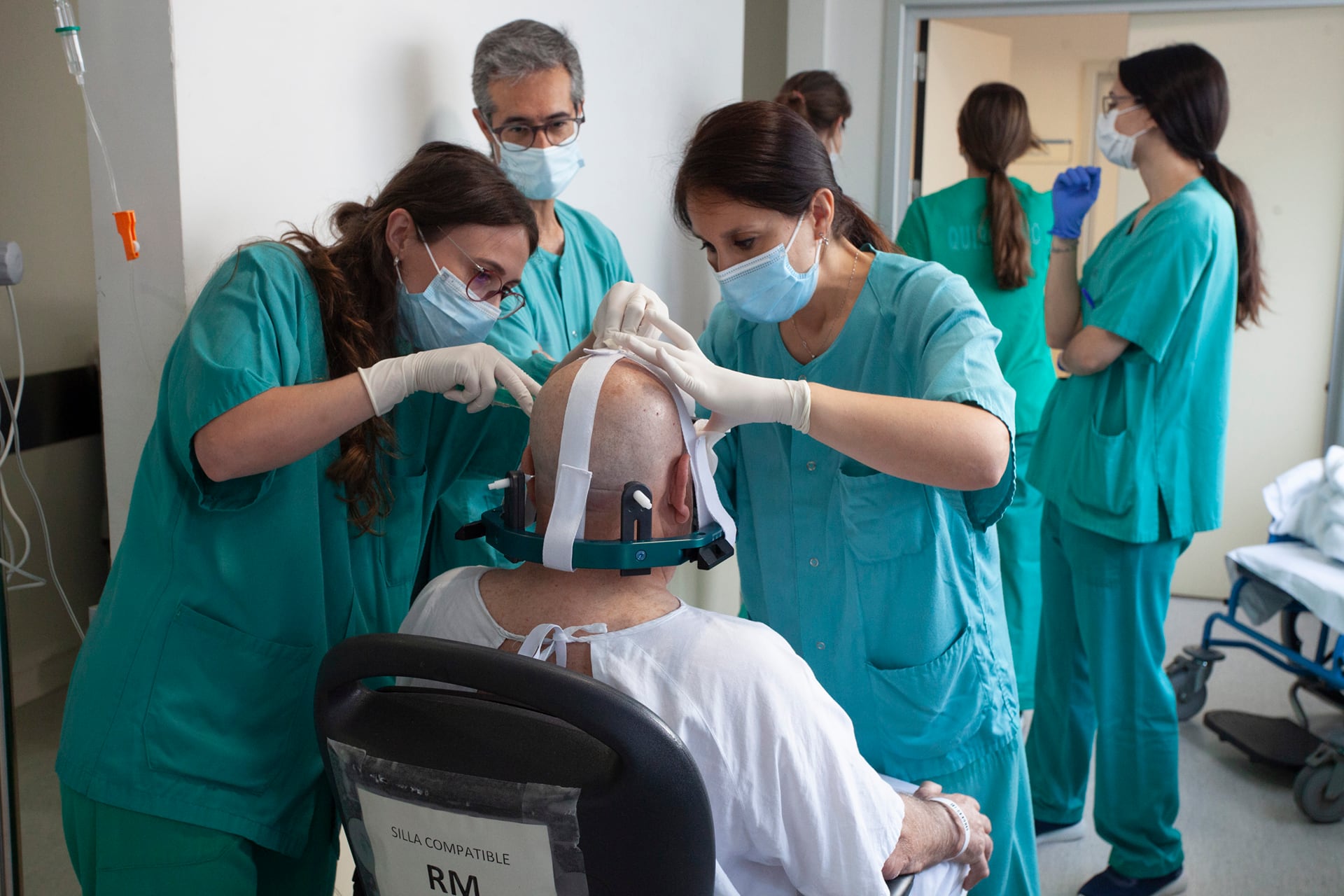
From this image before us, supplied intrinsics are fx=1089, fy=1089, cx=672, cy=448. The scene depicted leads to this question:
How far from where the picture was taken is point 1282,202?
412cm

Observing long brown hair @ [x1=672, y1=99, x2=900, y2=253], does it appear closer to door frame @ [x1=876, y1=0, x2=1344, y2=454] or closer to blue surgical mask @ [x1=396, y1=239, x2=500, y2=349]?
blue surgical mask @ [x1=396, y1=239, x2=500, y2=349]

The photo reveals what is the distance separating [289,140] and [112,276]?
32 centimetres

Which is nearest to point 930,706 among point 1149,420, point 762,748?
point 762,748

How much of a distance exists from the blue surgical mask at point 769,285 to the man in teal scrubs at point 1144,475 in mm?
1050

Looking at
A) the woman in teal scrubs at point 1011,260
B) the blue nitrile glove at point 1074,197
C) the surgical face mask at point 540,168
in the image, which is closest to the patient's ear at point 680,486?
the surgical face mask at point 540,168

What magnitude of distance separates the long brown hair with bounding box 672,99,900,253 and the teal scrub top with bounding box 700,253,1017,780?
16cm

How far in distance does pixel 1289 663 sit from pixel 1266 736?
0.69 ft

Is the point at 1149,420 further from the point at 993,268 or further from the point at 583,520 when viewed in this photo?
the point at 583,520

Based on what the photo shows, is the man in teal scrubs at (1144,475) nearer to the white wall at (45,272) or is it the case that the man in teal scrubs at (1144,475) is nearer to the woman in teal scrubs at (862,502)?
the woman in teal scrubs at (862,502)

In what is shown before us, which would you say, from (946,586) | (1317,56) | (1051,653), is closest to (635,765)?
(946,586)

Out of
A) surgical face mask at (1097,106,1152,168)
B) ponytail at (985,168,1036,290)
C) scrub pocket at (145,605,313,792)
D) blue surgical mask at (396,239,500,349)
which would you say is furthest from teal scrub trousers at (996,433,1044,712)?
scrub pocket at (145,605,313,792)

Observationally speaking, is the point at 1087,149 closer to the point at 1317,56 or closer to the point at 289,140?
the point at 1317,56

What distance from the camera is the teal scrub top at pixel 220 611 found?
117 centimetres

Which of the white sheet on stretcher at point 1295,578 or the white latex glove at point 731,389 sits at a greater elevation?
the white latex glove at point 731,389
